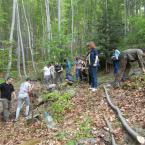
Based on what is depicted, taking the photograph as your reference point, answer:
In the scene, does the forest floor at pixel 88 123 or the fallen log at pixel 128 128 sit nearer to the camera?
the fallen log at pixel 128 128

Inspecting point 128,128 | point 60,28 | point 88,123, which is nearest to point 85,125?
point 88,123

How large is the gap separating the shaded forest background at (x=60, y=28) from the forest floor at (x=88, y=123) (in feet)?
28.9

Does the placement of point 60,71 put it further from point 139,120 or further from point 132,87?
point 139,120

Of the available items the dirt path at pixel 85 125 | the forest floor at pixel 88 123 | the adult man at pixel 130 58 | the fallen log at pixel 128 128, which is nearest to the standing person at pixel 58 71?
the forest floor at pixel 88 123

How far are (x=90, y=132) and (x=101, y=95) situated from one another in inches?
162

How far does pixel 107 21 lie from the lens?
21859mm

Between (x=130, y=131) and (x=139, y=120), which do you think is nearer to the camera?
(x=130, y=131)

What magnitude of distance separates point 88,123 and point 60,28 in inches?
666

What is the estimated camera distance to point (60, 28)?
25297 millimetres

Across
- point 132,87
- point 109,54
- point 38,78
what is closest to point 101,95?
point 132,87

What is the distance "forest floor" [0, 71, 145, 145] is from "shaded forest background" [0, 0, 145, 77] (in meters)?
8.82

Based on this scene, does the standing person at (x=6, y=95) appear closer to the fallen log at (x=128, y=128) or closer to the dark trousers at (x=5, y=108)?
the dark trousers at (x=5, y=108)

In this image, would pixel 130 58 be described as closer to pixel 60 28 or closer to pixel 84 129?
pixel 84 129

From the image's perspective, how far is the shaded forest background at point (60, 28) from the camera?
21828 millimetres
